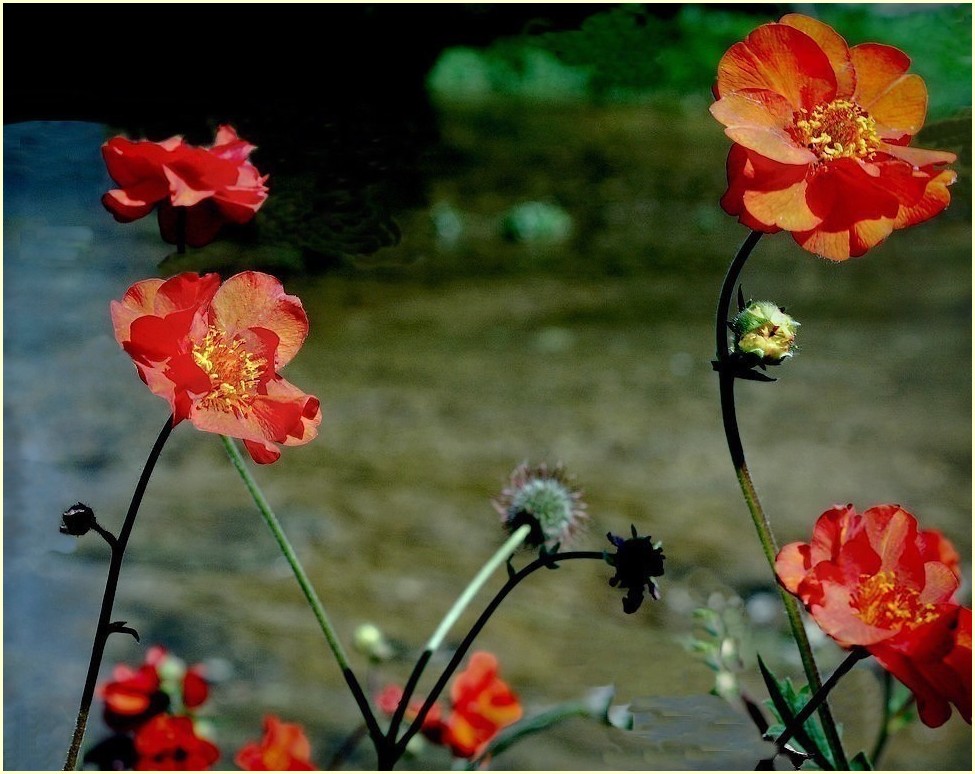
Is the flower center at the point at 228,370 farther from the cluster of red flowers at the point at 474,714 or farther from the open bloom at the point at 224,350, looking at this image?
the cluster of red flowers at the point at 474,714

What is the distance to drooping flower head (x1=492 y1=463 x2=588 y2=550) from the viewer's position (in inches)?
19.4

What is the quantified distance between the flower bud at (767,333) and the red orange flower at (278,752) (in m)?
0.35

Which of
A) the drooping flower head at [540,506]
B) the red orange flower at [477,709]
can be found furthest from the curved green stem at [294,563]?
the red orange flower at [477,709]

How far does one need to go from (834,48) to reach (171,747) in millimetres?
494

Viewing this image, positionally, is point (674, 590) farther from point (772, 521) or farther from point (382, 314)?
point (382, 314)

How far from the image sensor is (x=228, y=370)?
0.36 m

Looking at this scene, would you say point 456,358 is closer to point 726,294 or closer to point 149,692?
point 149,692

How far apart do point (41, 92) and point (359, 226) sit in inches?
8.6

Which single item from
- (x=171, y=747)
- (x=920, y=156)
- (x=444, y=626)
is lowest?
(x=171, y=747)

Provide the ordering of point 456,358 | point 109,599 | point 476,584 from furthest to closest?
1. point 456,358
2. point 476,584
3. point 109,599

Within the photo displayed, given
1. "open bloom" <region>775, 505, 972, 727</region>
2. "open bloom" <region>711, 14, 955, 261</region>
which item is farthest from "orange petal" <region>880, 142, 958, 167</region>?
"open bloom" <region>775, 505, 972, 727</region>

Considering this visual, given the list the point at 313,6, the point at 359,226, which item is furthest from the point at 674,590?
the point at 313,6

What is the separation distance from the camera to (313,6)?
0.68 meters

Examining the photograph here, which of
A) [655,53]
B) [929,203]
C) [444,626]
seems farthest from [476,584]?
[655,53]
